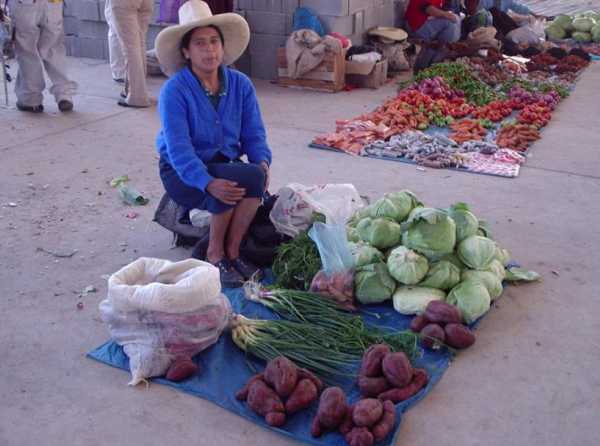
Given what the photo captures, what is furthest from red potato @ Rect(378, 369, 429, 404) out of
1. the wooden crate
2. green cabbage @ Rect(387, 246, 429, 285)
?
the wooden crate

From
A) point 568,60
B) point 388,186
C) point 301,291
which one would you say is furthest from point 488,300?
point 568,60

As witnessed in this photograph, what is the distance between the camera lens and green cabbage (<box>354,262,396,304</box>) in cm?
326

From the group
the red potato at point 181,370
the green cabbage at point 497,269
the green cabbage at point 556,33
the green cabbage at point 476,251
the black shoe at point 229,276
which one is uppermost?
the green cabbage at point 556,33

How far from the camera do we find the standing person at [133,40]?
671cm

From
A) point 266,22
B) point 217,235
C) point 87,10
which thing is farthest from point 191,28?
point 87,10

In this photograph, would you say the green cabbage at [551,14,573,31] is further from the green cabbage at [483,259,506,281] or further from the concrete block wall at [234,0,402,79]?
the green cabbage at [483,259,506,281]

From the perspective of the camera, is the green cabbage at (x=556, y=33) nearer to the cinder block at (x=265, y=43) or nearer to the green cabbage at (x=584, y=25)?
the green cabbage at (x=584, y=25)

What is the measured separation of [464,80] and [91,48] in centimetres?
490

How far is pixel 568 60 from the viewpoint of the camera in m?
9.41

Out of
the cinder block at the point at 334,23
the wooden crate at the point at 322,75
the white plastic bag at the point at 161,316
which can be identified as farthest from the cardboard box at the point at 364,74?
the white plastic bag at the point at 161,316

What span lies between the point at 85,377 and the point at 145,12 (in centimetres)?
500

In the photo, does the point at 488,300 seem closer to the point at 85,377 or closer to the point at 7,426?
the point at 85,377

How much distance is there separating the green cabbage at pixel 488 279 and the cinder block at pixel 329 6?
547cm

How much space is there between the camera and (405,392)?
103 inches
